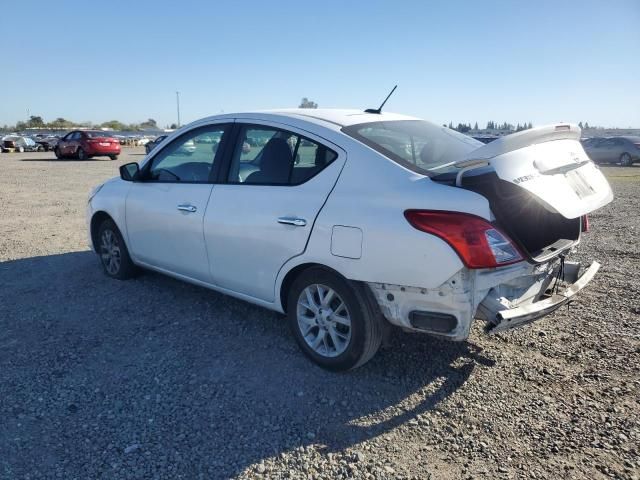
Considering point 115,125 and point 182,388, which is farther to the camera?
point 115,125

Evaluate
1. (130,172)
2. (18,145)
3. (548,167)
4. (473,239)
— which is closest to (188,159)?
(130,172)

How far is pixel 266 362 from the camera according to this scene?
3609 millimetres

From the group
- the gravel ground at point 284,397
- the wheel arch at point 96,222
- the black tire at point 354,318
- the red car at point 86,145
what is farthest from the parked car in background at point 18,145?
the black tire at point 354,318

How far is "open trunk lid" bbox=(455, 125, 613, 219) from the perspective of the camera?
8.99 ft

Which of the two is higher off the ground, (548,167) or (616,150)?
(616,150)

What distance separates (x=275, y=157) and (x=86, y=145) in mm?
25442

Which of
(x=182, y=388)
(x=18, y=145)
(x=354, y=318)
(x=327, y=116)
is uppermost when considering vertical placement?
(x=327, y=116)

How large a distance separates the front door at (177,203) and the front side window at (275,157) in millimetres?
261

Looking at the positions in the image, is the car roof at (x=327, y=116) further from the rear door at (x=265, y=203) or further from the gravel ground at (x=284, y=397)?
the gravel ground at (x=284, y=397)

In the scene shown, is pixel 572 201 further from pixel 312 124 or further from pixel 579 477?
pixel 312 124

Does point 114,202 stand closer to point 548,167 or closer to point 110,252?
point 110,252

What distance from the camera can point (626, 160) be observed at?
24.5 m

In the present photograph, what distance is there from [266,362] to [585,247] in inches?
196

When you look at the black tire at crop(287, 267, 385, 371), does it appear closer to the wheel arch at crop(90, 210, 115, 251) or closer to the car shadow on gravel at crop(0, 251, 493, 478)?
the car shadow on gravel at crop(0, 251, 493, 478)
